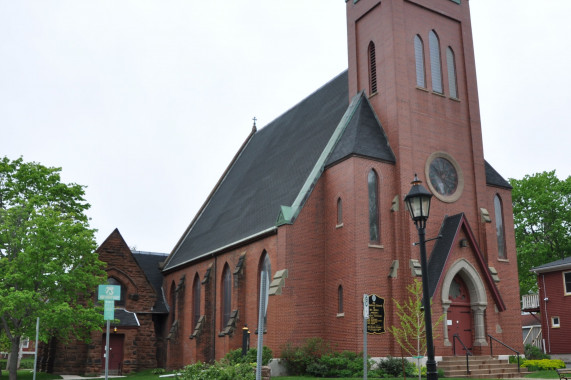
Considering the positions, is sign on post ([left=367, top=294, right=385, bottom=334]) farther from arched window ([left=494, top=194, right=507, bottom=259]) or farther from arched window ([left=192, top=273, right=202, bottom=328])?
arched window ([left=192, top=273, right=202, bottom=328])

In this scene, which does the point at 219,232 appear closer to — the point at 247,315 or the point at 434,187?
the point at 247,315

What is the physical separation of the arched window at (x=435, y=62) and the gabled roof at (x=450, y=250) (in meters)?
7.05

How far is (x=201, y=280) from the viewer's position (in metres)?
37.3

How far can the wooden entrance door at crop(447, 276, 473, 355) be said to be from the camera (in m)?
25.9

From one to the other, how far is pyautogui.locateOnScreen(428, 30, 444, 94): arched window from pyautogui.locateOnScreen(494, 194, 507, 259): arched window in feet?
21.7

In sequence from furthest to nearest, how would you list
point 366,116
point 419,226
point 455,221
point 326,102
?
point 326,102 → point 366,116 → point 455,221 → point 419,226

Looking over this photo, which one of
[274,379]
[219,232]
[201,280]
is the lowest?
[274,379]

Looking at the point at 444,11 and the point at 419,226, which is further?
the point at 444,11

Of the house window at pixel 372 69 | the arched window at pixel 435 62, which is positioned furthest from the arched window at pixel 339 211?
the arched window at pixel 435 62

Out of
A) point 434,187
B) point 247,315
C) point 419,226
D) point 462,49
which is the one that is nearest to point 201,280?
point 247,315

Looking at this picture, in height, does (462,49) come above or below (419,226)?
above

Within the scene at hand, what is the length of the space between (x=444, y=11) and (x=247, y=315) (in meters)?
19.0

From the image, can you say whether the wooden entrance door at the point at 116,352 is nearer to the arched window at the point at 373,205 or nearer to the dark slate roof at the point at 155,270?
the dark slate roof at the point at 155,270

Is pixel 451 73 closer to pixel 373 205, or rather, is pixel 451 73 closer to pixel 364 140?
pixel 364 140
